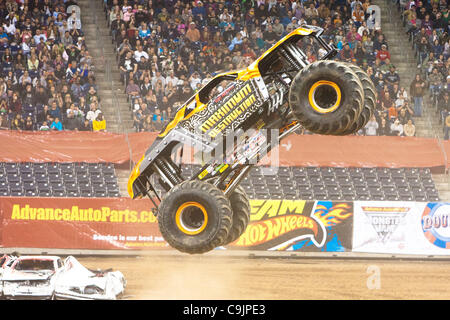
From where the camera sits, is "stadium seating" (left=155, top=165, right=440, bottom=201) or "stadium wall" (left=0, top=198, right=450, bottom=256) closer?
"stadium wall" (left=0, top=198, right=450, bottom=256)

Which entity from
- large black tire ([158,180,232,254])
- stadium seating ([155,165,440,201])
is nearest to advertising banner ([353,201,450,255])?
stadium seating ([155,165,440,201])

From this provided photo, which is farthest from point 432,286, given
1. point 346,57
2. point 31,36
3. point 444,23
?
point 31,36

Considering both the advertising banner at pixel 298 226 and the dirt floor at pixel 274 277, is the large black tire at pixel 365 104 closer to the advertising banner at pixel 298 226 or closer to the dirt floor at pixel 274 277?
the dirt floor at pixel 274 277

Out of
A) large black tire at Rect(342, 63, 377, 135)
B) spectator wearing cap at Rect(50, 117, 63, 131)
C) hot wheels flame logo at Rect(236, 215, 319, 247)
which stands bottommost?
hot wheels flame logo at Rect(236, 215, 319, 247)

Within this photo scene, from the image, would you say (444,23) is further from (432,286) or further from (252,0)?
(432,286)

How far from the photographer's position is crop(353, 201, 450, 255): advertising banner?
21.6 metres

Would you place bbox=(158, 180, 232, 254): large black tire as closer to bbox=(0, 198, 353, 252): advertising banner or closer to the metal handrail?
bbox=(0, 198, 353, 252): advertising banner

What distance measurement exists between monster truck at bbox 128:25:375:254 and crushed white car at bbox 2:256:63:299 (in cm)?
360

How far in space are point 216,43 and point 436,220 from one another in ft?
32.4

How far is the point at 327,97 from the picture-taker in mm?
11680

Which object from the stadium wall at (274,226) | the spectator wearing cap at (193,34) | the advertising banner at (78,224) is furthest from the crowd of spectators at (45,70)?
the spectator wearing cap at (193,34)

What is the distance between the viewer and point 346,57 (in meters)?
25.8

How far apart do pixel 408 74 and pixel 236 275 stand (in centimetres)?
1207
